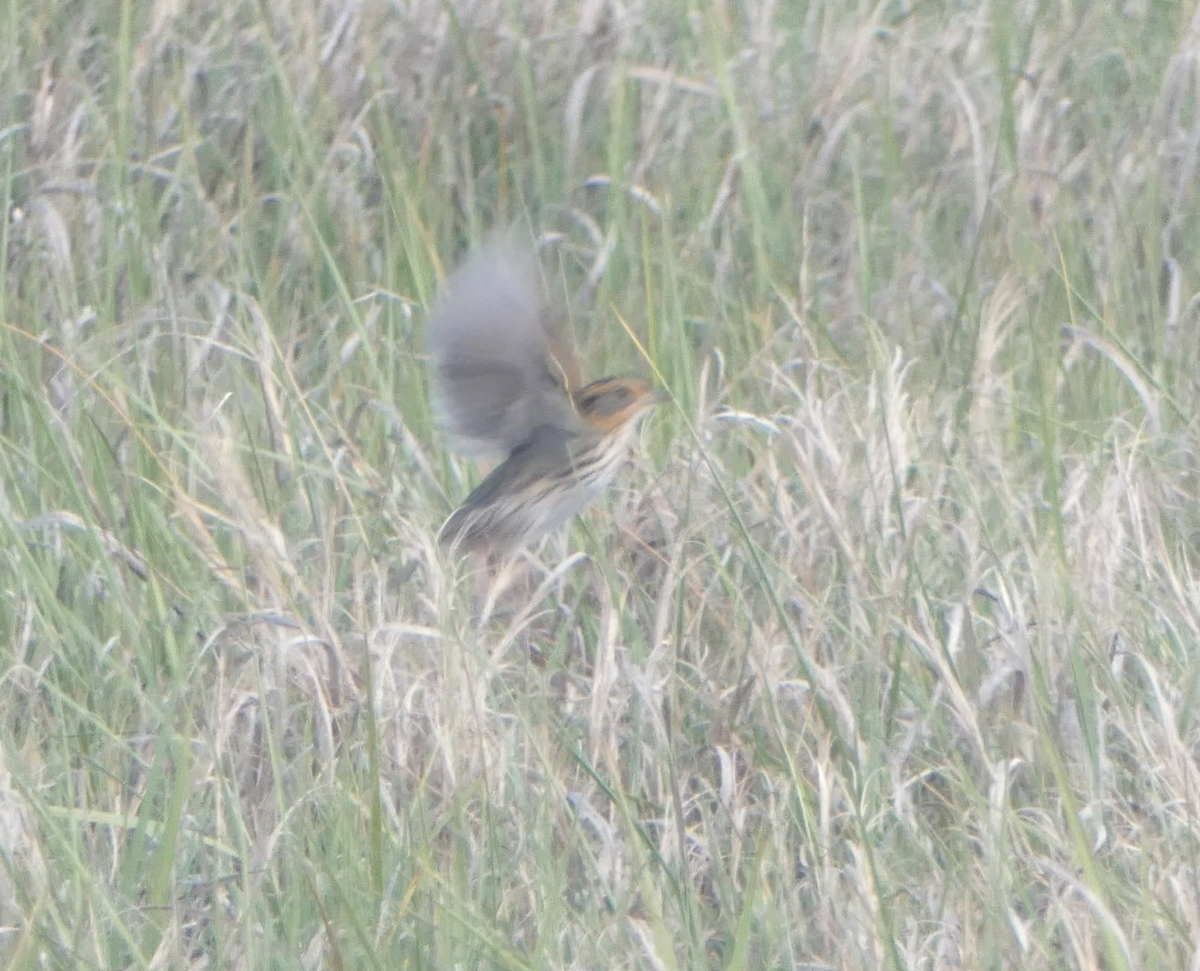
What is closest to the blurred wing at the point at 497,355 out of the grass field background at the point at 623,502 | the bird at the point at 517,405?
the bird at the point at 517,405

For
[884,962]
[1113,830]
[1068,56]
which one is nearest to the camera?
[884,962]

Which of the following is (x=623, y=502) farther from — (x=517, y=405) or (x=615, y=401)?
(x=517, y=405)

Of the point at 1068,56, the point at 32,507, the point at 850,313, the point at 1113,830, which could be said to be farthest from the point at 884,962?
the point at 1068,56

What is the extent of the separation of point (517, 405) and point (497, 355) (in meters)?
Answer: 0.12

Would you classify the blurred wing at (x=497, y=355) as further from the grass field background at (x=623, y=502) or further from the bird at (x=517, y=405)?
the grass field background at (x=623, y=502)

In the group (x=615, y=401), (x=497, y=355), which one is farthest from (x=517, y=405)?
(x=615, y=401)

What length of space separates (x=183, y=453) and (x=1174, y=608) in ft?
5.97

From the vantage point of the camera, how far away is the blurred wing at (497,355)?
11.7ft

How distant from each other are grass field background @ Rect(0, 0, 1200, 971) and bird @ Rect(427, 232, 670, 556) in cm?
9

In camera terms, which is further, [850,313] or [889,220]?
[889,220]

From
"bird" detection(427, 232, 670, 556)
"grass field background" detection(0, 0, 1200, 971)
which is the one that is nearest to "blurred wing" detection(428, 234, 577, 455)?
"bird" detection(427, 232, 670, 556)

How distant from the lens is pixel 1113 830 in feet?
9.00

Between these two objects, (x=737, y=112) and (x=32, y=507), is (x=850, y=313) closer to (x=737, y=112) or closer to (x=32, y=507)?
(x=737, y=112)

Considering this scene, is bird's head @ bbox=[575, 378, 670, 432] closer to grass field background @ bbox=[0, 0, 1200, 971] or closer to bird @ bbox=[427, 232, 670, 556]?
bird @ bbox=[427, 232, 670, 556]
